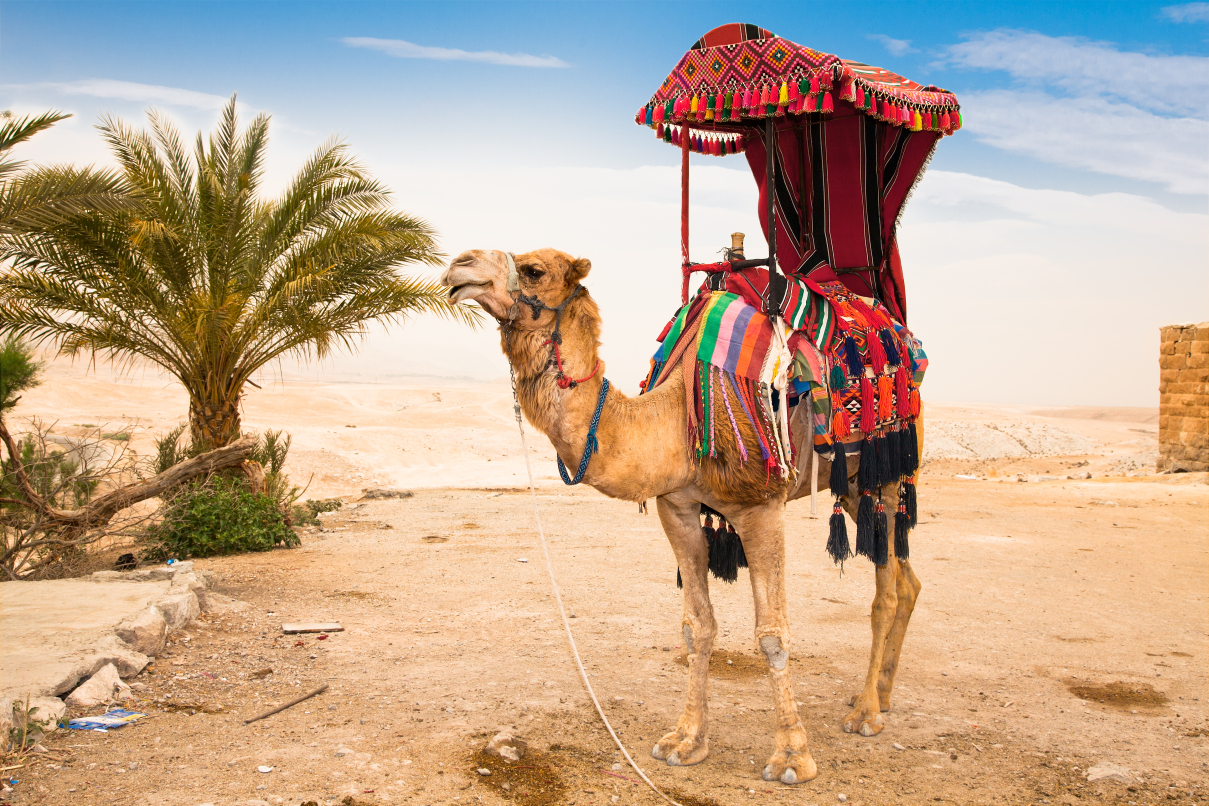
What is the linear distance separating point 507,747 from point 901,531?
2.61 metres

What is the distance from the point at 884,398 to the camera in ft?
15.5

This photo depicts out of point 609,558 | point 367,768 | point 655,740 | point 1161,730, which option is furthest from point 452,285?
point 609,558

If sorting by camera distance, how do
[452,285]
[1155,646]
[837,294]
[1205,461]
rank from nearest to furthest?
1. [452,285]
2. [837,294]
3. [1155,646]
4. [1205,461]

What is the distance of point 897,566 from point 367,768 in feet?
Answer: 10.6

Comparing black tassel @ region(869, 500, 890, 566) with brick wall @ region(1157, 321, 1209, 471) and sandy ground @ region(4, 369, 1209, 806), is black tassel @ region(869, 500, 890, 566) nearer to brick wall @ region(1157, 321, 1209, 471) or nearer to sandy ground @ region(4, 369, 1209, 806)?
sandy ground @ region(4, 369, 1209, 806)

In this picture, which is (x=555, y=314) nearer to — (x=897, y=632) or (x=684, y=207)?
(x=684, y=207)

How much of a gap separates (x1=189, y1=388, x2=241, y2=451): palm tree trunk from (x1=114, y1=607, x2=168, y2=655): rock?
4787 millimetres

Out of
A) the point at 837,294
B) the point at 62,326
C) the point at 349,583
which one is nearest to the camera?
the point at 837,294

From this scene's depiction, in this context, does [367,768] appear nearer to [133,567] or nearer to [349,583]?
[349,583]

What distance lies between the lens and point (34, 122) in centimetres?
673

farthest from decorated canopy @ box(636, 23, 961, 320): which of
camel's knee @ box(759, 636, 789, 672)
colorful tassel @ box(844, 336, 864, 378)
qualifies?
camel's knee @ box(759, 636, 789, 672)

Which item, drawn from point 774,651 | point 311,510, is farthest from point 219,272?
point 774,651

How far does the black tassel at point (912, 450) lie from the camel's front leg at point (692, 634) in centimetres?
140

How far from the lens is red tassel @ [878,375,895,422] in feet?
15.5
